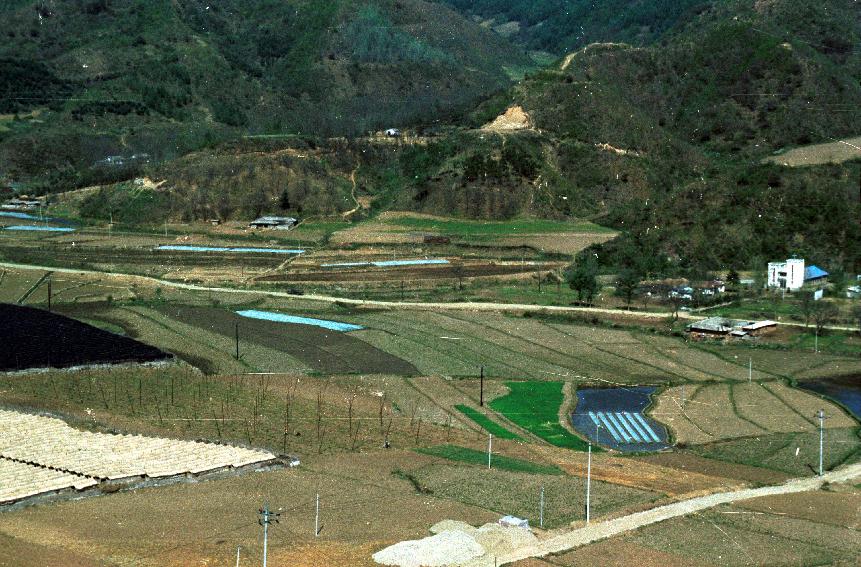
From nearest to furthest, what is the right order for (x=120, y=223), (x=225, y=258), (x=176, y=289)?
1. (x=176, y=289)
2. (x=225, y=258)
3. (x=120, y=223)

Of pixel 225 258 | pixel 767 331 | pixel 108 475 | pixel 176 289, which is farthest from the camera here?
pixel 225 258

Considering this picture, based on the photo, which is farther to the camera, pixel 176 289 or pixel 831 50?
pixel 831 50

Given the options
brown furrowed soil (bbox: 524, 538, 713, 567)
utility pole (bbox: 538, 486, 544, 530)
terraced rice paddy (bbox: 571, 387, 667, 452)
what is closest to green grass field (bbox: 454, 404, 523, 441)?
terraced rice paddy (bbox: 571, 387, 667, 452)

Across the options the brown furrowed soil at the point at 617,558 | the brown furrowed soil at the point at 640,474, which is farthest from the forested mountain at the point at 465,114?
→ the brown furrowed soil at the point at 617,558

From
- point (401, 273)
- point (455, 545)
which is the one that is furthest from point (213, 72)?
point (455, 545)

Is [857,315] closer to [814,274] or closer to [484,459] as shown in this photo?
[814,274]

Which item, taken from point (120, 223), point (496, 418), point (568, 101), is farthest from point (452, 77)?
point (496, 418)

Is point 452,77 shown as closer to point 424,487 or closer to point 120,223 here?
point 120,223

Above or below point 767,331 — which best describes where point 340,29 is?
above
